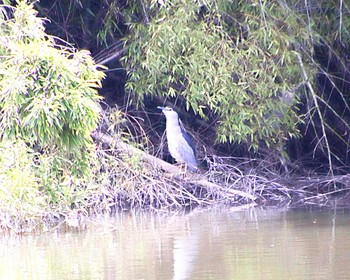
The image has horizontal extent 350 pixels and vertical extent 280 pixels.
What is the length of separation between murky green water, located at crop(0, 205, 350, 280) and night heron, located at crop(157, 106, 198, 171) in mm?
1740

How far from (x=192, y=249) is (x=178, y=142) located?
4.43m

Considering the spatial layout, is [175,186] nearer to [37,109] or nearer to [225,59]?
[225,59]

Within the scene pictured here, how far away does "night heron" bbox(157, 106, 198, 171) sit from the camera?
40.7ft

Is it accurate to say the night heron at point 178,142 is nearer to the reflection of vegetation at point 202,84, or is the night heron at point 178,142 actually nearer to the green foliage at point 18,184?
the reflection of vegetation at point 202,84

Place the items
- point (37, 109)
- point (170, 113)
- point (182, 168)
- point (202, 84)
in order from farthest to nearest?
point (170, 113) < point (182, 168) < point (202, 84) < point (37, 109)

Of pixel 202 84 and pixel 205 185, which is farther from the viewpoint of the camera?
pixel 205 185

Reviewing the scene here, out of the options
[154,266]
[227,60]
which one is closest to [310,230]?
[154,266]

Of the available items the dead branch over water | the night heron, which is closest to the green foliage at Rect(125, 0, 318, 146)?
the night heron

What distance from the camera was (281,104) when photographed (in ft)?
40.3

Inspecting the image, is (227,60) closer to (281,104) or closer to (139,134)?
(281,104)

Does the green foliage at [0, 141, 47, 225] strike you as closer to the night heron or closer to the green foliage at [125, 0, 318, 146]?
the green foliage at [125, 0, 318, 146]

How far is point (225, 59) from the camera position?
38.9 feet

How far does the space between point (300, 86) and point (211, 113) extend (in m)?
1.47

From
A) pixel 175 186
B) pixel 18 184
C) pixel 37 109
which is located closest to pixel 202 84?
pixel 175 186
